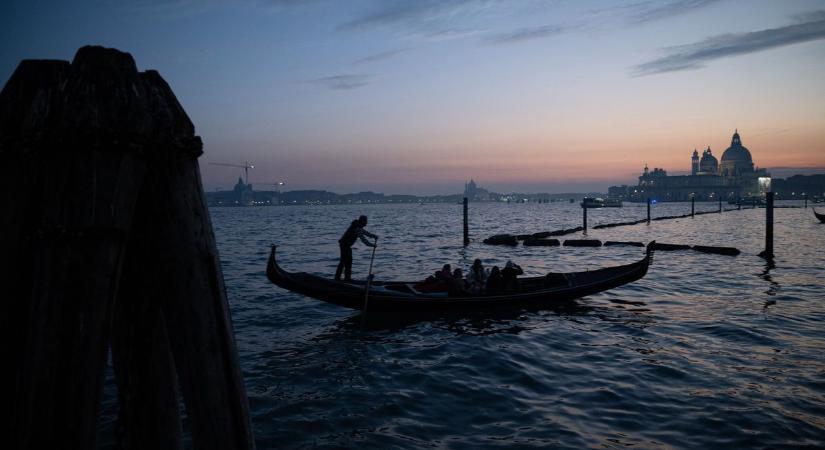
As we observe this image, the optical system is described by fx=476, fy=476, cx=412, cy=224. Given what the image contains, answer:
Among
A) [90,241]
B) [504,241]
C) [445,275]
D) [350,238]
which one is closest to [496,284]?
[445,275]

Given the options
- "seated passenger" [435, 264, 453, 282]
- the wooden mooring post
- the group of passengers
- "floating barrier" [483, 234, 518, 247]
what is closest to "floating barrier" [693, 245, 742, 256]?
"floating barrier" [483, 234, 518, 247]

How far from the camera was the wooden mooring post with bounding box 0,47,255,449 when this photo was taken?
1491 mm

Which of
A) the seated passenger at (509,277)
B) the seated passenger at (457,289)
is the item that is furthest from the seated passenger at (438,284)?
the seated passenger at (509,277)

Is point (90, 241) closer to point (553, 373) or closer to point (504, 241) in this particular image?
point (553, 373)

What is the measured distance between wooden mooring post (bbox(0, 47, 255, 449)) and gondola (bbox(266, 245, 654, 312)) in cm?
908

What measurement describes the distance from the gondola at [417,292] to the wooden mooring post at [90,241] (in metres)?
9.08

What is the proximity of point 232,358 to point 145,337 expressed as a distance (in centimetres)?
48

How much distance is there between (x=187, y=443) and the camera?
5.32 m

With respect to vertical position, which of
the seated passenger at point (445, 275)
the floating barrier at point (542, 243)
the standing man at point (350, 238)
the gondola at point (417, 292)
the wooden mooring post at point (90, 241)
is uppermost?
the wooden mooring post at point (90, 241)

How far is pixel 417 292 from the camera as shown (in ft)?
38.0

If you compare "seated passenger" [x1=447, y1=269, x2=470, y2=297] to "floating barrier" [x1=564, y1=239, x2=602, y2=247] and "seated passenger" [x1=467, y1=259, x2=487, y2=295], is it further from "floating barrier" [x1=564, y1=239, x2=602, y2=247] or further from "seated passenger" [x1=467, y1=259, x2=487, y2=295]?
"floating barrier" [x1=564, y1=239, x2=602, y2=247]

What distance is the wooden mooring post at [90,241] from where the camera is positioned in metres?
1.49

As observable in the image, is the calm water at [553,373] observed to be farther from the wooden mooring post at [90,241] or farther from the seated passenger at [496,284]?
the wooden mooring post at [90,241]

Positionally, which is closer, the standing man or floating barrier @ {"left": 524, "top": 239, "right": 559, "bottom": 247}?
the standing man
